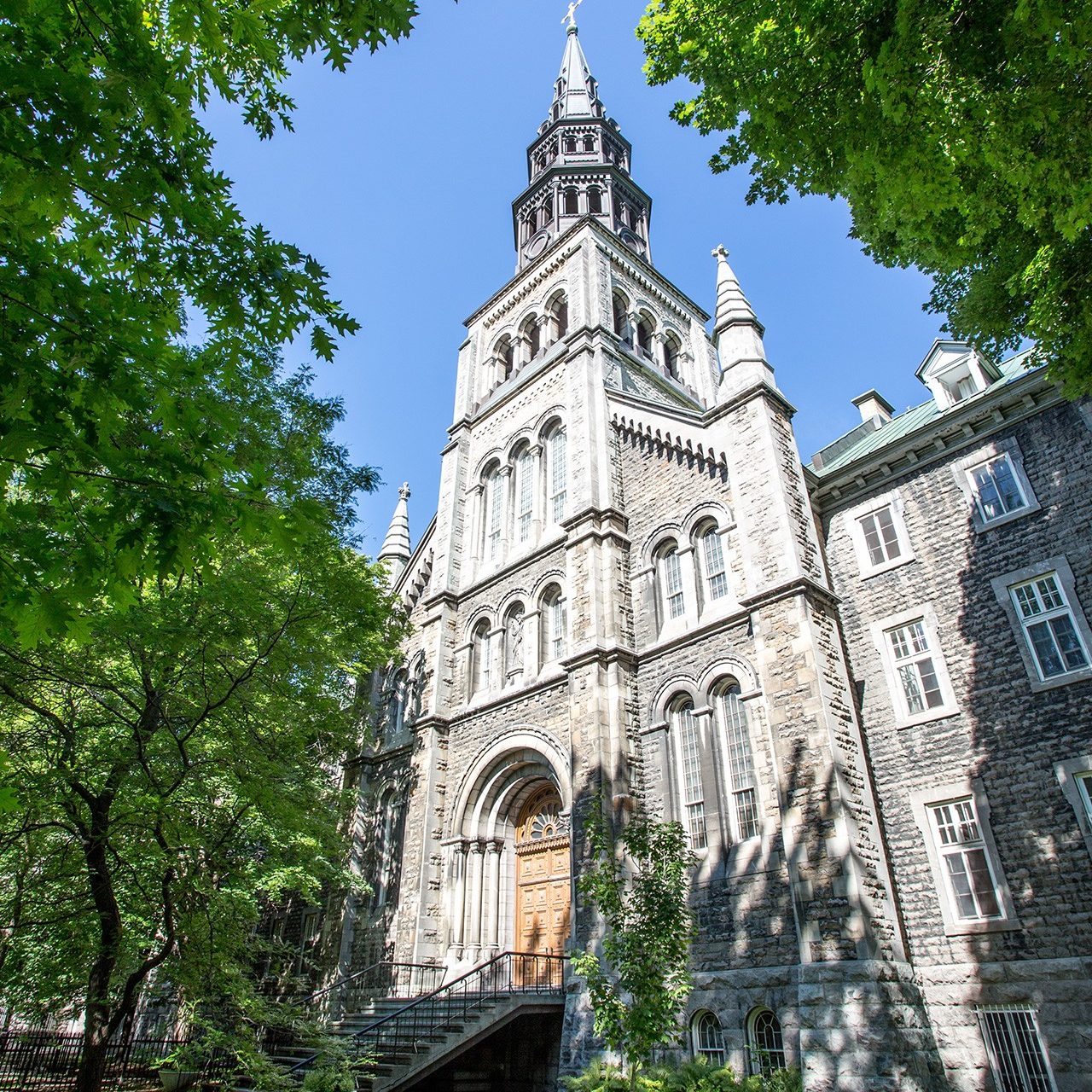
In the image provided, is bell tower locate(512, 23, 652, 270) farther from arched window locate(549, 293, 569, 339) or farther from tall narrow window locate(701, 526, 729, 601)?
tall narrow window locate(701, 526, 729, 601)

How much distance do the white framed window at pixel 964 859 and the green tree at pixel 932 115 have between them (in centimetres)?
716

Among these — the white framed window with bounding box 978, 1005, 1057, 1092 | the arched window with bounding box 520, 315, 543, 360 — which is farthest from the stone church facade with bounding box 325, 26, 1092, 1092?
the arched window with bounding box 520, 315, 543, 360

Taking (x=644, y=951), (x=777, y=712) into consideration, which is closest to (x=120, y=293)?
(x=644, y=951)

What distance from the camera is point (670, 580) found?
709 inches

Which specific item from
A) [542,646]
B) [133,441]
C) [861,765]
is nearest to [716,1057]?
[861,765]

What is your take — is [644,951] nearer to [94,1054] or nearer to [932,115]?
[94,1054]

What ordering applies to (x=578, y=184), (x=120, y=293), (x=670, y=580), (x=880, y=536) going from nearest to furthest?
(x=120, y=293), (x=880, y=536), (x=670, y=580), (x=578, y=184)

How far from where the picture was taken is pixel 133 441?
6.34m

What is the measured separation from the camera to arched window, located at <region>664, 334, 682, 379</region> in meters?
28.6

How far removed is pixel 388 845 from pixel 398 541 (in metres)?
11.5

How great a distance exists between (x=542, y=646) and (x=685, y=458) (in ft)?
19.2

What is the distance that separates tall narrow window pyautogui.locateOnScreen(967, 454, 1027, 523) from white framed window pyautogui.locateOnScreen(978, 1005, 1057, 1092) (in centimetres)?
797

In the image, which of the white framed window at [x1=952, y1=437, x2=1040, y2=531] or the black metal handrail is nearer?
the black metal handrail

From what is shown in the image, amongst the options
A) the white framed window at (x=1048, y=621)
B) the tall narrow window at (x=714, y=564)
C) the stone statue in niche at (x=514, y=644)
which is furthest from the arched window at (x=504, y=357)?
the white framed window at (x=1048, y=621)
